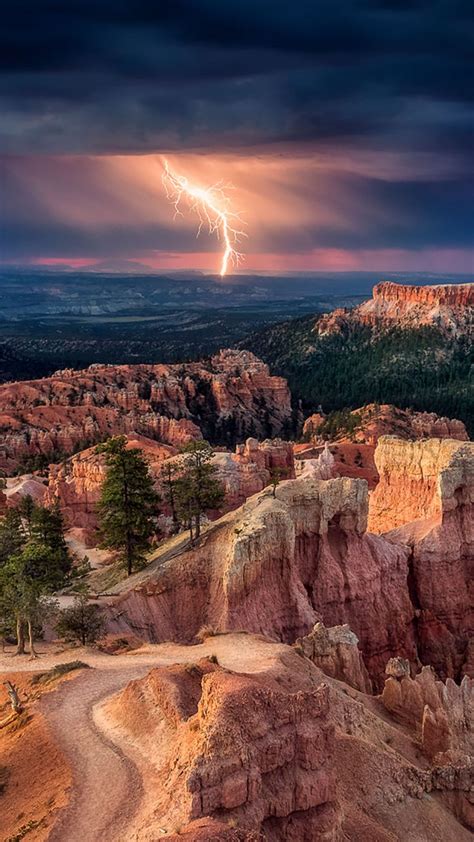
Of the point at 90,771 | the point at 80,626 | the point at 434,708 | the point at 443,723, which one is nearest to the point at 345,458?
the point at 80,626

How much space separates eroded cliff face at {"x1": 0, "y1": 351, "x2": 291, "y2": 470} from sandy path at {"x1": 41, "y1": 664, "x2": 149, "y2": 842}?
7027 centimetres

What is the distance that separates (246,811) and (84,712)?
671 centimetres

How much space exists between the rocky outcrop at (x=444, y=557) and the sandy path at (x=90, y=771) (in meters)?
18.2

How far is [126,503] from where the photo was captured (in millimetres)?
36219

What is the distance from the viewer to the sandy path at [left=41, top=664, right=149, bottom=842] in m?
13.4

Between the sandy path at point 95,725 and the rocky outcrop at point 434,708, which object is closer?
the sandy path at point 95,725

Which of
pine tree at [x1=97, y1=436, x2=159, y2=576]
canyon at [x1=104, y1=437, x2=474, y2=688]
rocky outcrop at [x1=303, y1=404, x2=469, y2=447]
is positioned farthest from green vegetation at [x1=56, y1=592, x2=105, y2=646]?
rocky outcrop at [x1=303, y1=404, x2=469, y2=447]

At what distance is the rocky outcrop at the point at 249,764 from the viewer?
496 inches

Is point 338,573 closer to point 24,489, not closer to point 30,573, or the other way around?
point 30,573

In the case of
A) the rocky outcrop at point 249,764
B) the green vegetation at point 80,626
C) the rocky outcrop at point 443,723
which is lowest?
the rocky outcrop at point 443,723

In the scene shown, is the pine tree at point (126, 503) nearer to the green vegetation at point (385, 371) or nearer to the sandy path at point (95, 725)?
the sandy path at point (95, 725)

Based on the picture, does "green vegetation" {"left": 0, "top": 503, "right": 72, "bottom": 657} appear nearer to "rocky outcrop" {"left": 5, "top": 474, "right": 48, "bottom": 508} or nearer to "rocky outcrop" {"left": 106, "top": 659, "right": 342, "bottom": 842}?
"rocky outcrop" {"left": 106, "top": 659, "right": 342, "bottom": 842}

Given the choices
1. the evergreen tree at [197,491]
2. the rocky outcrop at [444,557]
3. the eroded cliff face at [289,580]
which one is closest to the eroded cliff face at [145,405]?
the evergreen tree at [197,491]

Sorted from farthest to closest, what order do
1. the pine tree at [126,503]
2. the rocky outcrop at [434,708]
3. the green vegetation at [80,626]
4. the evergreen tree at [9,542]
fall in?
the evergreen tree at [9,542] → the pine tree at [126,503] → the green vegetation at [80,626] → the rocky outcrop at [434,708]
